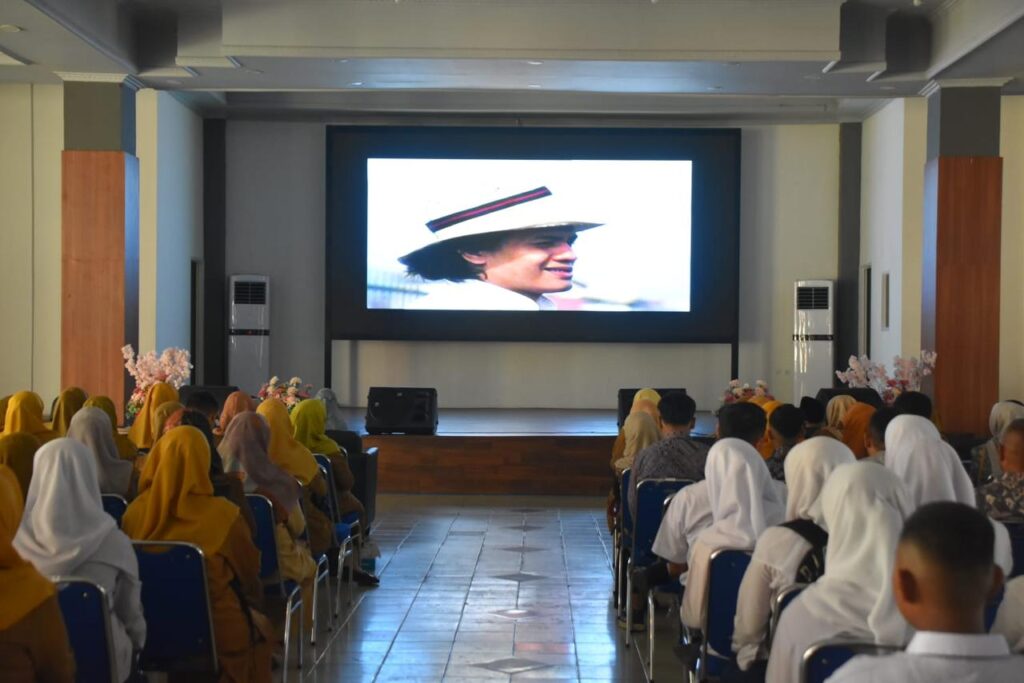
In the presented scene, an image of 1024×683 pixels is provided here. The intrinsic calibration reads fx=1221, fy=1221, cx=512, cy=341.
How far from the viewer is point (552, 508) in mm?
9773

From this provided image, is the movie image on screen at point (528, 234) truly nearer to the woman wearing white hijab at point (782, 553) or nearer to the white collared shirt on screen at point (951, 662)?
the woman wearing white hijab at point (782, 553)

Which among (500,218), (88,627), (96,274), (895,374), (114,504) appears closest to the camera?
(88,627)

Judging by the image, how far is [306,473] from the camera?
5.59m

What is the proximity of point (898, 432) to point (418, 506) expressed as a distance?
6337 mm

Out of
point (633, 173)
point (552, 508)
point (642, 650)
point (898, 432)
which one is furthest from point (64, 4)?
point (633, 173)

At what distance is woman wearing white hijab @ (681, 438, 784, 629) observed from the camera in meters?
3.73

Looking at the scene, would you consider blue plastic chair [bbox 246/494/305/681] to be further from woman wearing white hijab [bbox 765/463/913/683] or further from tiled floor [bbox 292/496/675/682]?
woman wearing white hijab [bbox 765/463/913/683]

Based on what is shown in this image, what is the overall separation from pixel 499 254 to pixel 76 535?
1229cm

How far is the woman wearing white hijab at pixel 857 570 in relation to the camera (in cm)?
243

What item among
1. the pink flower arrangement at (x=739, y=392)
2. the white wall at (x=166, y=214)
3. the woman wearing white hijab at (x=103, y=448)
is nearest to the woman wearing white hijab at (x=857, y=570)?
the woman wearing white hijab at (x=103, y=448)

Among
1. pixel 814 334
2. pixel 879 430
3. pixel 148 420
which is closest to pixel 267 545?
pixel 879 430

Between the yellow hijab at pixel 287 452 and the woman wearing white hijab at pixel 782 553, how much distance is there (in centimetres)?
269

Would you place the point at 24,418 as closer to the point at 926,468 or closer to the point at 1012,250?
the point at 926,468

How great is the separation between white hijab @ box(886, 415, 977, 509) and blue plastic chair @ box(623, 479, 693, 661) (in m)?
1.44
